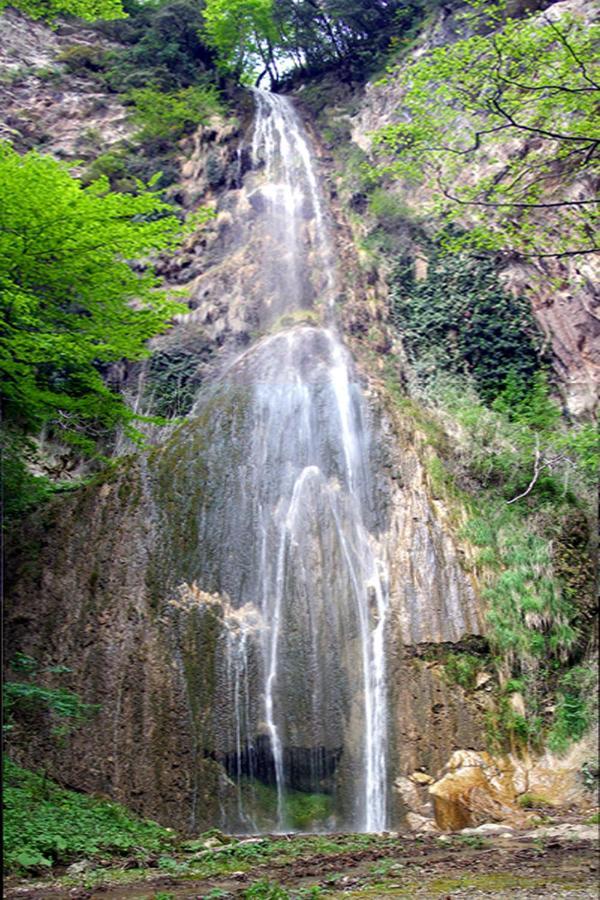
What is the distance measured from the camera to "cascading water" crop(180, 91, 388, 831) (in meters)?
9.94

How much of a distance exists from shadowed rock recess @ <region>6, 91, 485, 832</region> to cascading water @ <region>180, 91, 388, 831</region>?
3cm

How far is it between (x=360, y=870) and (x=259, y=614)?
462 cm

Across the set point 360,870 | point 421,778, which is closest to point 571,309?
point 421,778

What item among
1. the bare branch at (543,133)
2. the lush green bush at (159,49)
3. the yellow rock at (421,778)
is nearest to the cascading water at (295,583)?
the yellow rock at (421,778)

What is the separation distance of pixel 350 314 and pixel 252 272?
2.69 m

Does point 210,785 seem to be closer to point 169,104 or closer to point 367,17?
point 169,104

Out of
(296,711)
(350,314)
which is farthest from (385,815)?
(350,314)

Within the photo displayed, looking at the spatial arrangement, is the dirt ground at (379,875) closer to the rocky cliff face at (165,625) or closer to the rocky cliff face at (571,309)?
the rocky cliff face at (165,625)

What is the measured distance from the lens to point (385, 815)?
9562mm

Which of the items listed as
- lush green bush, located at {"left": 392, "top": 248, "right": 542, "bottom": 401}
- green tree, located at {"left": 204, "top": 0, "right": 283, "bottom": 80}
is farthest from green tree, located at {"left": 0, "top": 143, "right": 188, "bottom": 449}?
green tree, located at {"left": 204, "top": 0, "right": 283, "bottom": 80}

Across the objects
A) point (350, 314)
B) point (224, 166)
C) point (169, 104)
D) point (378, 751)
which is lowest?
point (378, 751)

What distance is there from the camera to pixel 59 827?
7934mm

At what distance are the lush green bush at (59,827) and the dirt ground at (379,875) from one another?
529 millimetres

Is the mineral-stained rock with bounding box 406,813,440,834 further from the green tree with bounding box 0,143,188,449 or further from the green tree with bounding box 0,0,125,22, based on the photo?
the green tree with bounding box 0,0,125,22
